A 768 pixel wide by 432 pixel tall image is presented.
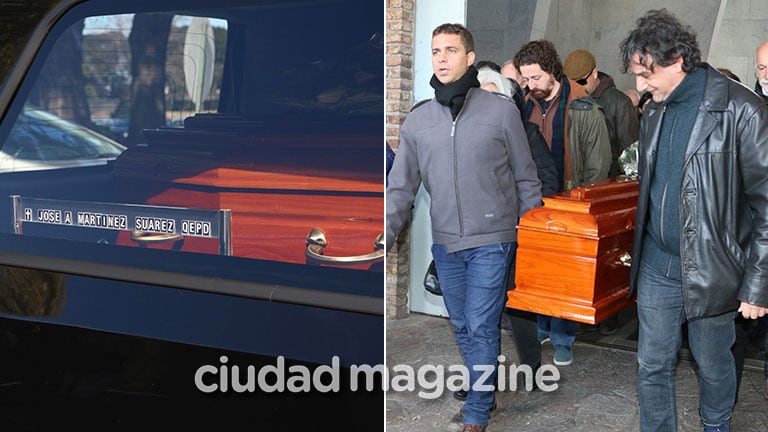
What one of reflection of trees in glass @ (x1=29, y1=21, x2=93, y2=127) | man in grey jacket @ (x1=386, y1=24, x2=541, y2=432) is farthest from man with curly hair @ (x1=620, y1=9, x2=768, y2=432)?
→ reflection of trees in glass @ (x1=29, y1=21, x2=93, y2=127)

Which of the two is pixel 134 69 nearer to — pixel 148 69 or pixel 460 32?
pixel 148 69

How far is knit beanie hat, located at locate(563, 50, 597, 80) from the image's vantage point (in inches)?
205

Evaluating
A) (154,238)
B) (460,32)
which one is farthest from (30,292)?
(460,32)

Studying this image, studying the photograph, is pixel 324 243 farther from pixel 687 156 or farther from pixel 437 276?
pixel 437 276

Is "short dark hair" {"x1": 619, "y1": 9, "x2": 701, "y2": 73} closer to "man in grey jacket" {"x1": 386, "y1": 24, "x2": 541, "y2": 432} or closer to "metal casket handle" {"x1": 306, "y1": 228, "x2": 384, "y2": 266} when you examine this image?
"man in grey jacket" {"x1": 386, "y1": 24, "x2": 541, "y2": 432}

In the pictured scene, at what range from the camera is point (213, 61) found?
1.70m

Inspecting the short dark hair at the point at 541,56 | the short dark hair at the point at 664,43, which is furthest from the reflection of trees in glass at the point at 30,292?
the short dark hair at the point at 541,56

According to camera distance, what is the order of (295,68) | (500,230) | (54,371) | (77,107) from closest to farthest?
(295,68)
(77,107)
(54,371)
(500,230)

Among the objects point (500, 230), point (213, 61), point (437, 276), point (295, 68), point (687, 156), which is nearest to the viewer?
point (295, 68)

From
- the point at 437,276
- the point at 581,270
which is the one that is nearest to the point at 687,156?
the point at 581,270

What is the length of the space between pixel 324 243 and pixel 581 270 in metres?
1.43

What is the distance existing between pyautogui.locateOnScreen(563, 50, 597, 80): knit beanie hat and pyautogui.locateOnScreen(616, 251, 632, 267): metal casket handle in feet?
7.70

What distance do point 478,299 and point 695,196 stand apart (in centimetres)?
105

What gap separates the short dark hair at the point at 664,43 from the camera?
2.65 meters
